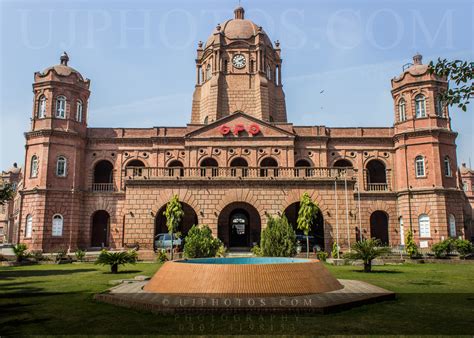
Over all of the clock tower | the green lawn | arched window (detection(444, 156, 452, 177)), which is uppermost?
the clock tower

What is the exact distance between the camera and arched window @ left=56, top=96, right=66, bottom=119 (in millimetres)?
36562

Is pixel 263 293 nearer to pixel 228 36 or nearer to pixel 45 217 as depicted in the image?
pixel 45 217

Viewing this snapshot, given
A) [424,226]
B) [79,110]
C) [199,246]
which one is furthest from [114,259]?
[424,226]

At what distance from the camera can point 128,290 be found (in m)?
11.9

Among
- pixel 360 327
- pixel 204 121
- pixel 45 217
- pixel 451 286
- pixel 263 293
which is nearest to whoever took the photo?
pixel 360 327

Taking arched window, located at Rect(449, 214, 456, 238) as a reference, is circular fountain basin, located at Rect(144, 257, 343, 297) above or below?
below

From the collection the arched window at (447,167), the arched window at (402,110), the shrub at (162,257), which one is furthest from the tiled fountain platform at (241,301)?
the arched window at (402,110)

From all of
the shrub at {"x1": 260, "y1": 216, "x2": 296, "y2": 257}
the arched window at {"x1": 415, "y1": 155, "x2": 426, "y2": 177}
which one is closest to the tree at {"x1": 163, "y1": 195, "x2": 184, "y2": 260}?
the shrub at {"x1": 260, "y1": 216, "x2": 296, "y2": 257}

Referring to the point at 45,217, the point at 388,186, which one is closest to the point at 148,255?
the point at 45,217

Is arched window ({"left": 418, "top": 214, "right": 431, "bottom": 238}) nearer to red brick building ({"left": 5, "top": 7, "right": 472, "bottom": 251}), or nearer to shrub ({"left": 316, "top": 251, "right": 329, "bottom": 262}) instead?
red brick building ({"left": 5, "top": 7, "right": 472, "bottom": 251})

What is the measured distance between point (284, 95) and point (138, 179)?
21.9 metres

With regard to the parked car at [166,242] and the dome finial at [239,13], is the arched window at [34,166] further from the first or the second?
the dome finial at [239,13]

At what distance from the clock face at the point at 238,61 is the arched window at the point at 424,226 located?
22.2 meters

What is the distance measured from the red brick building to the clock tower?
0.39ft
